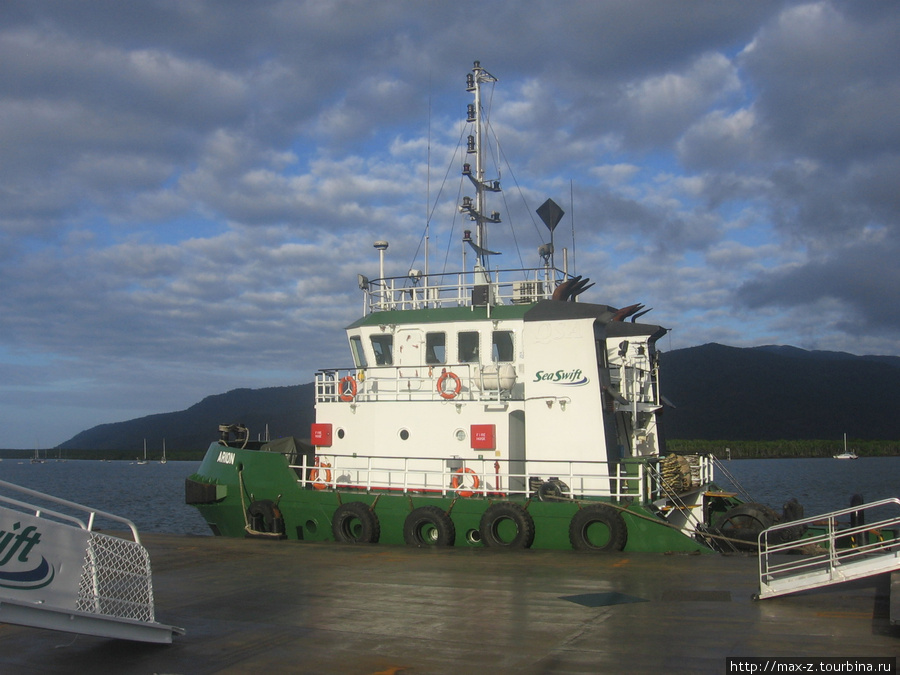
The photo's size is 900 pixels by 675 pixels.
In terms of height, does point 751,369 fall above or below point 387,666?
above

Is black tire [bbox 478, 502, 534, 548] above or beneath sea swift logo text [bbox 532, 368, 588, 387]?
beneath

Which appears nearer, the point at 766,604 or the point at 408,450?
the point at 766,604

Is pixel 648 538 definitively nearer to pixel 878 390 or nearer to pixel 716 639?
pixel 716 639

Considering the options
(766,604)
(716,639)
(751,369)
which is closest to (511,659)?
(716,639)

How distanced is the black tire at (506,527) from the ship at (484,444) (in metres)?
0.02

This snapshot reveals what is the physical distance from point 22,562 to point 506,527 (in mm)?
8106

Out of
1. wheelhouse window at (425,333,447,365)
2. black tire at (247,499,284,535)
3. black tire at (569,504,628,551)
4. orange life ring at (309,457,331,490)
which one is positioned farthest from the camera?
wheelhouse window at (425,333,447,365)

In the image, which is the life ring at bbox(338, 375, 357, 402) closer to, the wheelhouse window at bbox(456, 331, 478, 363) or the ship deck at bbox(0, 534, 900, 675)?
the wheelhouse window at bbox(456, 331, 478, 363)

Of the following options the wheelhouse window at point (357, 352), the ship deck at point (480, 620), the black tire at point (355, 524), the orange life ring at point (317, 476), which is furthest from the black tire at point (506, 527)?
the wheelhouse window at point (357, 352)

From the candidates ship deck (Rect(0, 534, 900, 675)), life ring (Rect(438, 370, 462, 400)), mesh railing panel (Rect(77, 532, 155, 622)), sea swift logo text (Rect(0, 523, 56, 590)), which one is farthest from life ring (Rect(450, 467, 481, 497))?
sea swift logo text (Rect(0, 523, 56, 590))

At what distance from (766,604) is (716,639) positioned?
63.9 inches

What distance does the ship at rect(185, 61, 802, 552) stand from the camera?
12594 mm

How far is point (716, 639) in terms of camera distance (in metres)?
6.72

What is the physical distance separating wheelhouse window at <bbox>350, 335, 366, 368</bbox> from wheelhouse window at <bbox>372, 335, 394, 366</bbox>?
1.29ft
